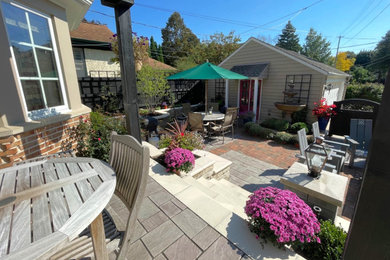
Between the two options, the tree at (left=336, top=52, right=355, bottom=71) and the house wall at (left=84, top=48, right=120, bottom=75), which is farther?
the tree at (left=336, top=52, right=355, bottom=71)

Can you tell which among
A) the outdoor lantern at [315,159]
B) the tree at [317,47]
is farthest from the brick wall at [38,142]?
the tree at [317,47]

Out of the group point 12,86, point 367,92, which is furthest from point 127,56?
point 367,92

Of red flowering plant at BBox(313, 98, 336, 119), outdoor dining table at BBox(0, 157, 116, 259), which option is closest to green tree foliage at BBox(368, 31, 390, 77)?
red flowering plant at BBox(313, 98, 336, 119)

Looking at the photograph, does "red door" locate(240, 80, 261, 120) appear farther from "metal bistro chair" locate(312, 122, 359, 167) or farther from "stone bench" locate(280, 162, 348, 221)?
"stone bench" locate(280, 162, 348, 221)

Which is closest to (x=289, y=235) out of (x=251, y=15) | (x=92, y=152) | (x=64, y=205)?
(x=64, y=205)

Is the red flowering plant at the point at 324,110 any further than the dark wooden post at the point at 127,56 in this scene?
Yes

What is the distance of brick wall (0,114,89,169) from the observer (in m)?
2.16

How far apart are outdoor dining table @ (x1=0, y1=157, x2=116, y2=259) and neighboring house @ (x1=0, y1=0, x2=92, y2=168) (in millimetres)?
1285

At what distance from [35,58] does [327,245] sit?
4471mm

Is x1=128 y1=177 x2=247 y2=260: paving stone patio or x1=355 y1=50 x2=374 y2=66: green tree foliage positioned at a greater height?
x1=355 y1=50 x2=374 y2=66: green tree foliage

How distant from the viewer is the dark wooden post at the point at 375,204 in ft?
2.33

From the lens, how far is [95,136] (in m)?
3.12

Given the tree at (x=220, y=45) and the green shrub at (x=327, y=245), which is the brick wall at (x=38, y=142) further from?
the tree at (x=220, y=45)

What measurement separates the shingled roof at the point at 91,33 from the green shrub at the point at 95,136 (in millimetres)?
9776
